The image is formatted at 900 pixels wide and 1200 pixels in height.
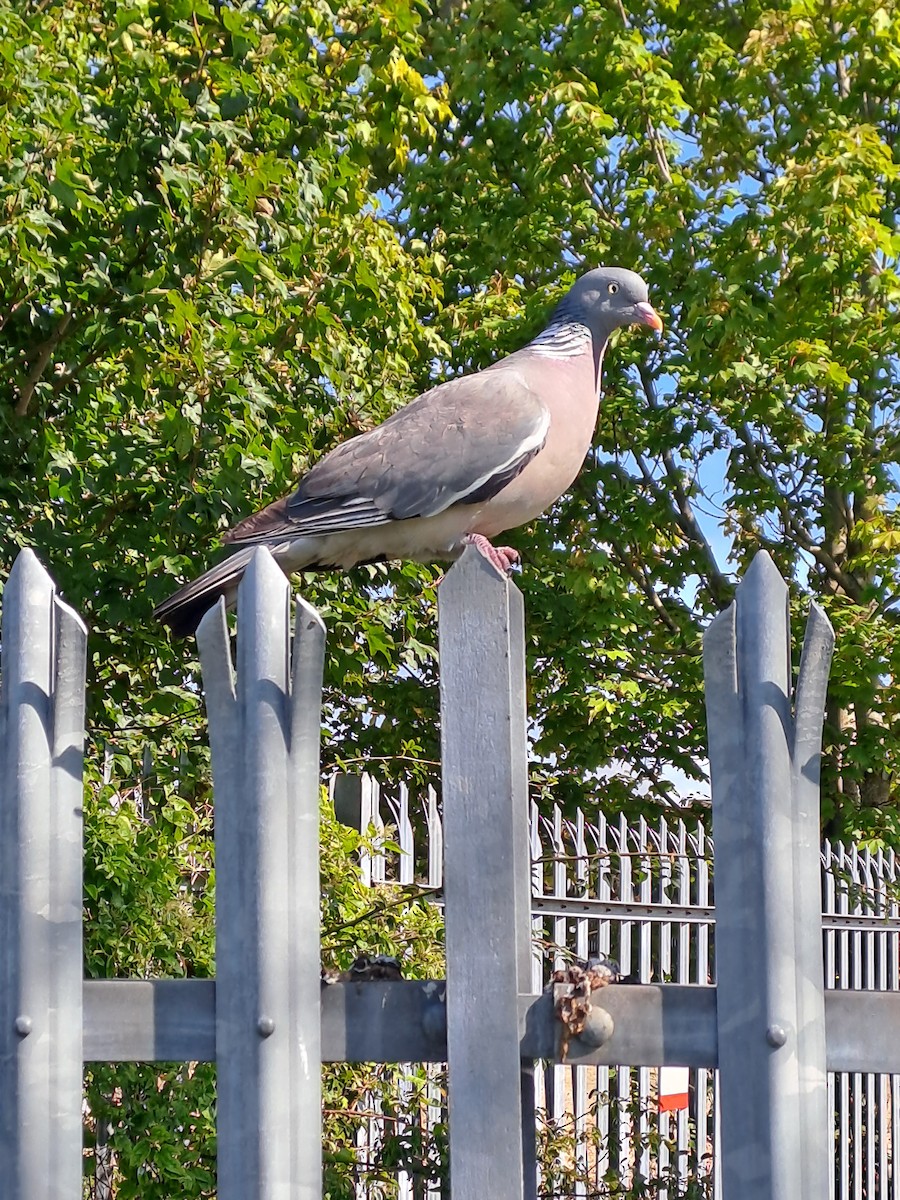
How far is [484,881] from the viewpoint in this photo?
1627 mm

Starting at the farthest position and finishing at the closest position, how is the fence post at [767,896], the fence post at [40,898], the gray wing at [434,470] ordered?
the gray wing at [434,470], the fence post at [40,898], the fence post at [767,896]

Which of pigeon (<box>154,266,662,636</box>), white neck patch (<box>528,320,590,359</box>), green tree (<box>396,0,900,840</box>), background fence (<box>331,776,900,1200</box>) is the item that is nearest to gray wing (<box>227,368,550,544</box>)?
pigeon (<box>154,266,662,636</box>)

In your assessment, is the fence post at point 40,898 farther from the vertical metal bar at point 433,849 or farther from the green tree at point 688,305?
the green tree at point 688,305

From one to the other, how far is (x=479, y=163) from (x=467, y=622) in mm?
8068

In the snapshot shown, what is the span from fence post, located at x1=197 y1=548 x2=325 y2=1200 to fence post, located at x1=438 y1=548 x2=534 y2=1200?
17 cm

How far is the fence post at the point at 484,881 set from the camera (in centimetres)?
160

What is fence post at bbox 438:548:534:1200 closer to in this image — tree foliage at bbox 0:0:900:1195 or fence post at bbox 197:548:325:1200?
fence post at bbox 197:548:325:1200

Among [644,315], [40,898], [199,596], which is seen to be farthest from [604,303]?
[40,898]

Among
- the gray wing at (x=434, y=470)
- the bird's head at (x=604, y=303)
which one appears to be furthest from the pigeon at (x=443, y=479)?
the bird's head at (x=604, y=303)

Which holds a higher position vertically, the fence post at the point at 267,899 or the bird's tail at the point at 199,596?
the bird's tail at the point at 199,596

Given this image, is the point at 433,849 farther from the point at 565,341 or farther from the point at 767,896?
the point at 767,896

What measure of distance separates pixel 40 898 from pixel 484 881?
1.81 ft

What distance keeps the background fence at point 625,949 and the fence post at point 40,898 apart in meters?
2.54

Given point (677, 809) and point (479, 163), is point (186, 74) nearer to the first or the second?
point (479, 163)
